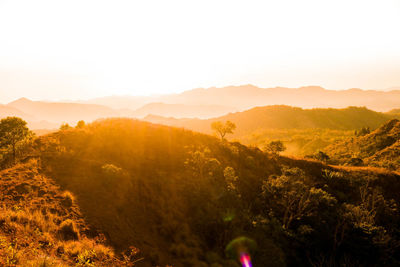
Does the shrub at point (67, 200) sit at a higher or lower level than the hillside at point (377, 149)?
higher

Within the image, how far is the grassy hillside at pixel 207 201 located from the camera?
18.9 m

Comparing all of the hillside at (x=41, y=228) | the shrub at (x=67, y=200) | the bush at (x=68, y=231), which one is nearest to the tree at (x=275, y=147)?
the shrub at (x=67, y=200)

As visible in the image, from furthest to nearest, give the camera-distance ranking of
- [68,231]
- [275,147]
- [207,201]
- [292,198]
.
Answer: [275,147] < [292,198] < [207,201] < [68,231]

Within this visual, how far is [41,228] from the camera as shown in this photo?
526 inches

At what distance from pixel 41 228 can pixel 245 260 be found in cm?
1580

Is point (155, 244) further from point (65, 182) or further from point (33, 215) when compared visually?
point (65, 182)

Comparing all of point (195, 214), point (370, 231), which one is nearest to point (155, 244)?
point (195, 214)

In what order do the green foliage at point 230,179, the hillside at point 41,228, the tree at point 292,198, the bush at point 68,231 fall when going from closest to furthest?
the hillside at point 41,228, the bush at point 68,231, the tree at point 292,198, the green foliage at point 230,179

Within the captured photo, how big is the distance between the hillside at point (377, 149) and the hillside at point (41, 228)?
5777cm

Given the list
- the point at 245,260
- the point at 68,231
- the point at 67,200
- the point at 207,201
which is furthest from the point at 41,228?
the point at 245,260

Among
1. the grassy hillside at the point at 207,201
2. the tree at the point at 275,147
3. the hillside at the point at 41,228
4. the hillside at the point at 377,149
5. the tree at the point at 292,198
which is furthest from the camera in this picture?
the hillside at the point at 377,149

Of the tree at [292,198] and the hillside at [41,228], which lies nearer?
the hillside at [41,228]

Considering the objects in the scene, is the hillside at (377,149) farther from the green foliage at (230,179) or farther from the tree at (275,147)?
the green foliage at (230,179)

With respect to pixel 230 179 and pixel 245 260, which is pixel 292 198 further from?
pixel 245 260
